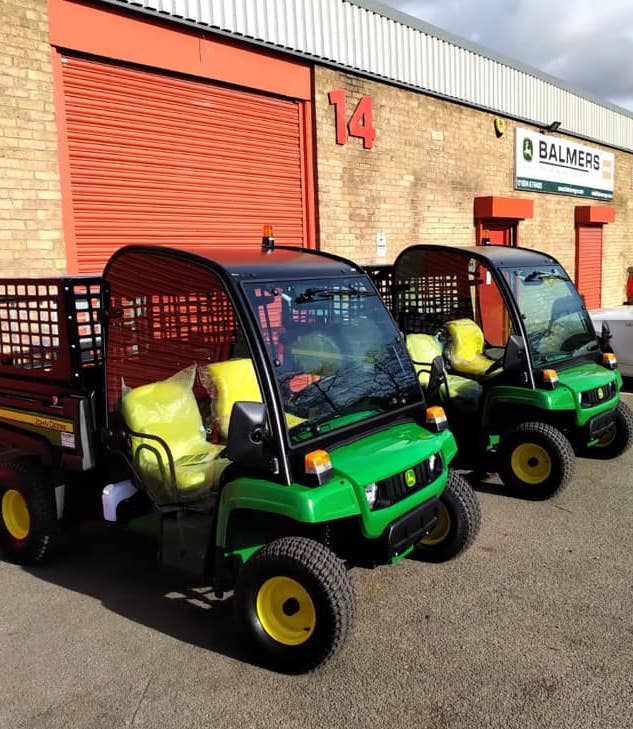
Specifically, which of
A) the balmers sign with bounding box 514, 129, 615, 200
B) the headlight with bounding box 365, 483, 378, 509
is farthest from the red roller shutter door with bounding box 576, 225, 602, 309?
the headlight with bounding box 365, 483, 378, 509

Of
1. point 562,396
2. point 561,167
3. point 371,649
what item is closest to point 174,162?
point 562,396

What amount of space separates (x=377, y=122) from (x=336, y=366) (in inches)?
303

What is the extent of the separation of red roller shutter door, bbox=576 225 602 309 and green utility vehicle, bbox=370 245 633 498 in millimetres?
11054

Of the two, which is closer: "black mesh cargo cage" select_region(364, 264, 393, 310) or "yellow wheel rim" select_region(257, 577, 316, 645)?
"yellow wheel rim" select_region(257, 577, 316, 645)

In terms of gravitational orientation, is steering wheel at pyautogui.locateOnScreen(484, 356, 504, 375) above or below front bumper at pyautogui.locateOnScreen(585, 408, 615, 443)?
above

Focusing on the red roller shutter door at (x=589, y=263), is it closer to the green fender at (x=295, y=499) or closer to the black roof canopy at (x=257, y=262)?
the black roof canopy at (x=257, y=262)

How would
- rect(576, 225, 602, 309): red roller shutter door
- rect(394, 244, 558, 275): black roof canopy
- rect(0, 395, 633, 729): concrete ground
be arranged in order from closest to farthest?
rect(0, 395, 633, 729): concrete ground → rect(394, 244, 558, 275): black roof canopy → rect(576, 225, 602, 309): red roller shutter door

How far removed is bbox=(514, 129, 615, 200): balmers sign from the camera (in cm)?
1398

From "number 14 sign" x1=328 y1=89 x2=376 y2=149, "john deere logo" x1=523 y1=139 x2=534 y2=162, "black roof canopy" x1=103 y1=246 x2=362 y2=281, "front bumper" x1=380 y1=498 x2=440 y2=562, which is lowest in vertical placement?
"front bumper" x1=380 y1=498 x2=440 y2=562

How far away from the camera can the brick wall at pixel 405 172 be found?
31.7 ft

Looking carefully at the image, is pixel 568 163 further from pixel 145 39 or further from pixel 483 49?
pixel 145 39

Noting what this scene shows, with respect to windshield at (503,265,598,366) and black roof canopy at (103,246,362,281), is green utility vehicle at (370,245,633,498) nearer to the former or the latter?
windshield at (503,265,598,366)

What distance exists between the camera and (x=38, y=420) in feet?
13.3

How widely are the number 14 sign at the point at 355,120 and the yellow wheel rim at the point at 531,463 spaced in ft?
19.4
